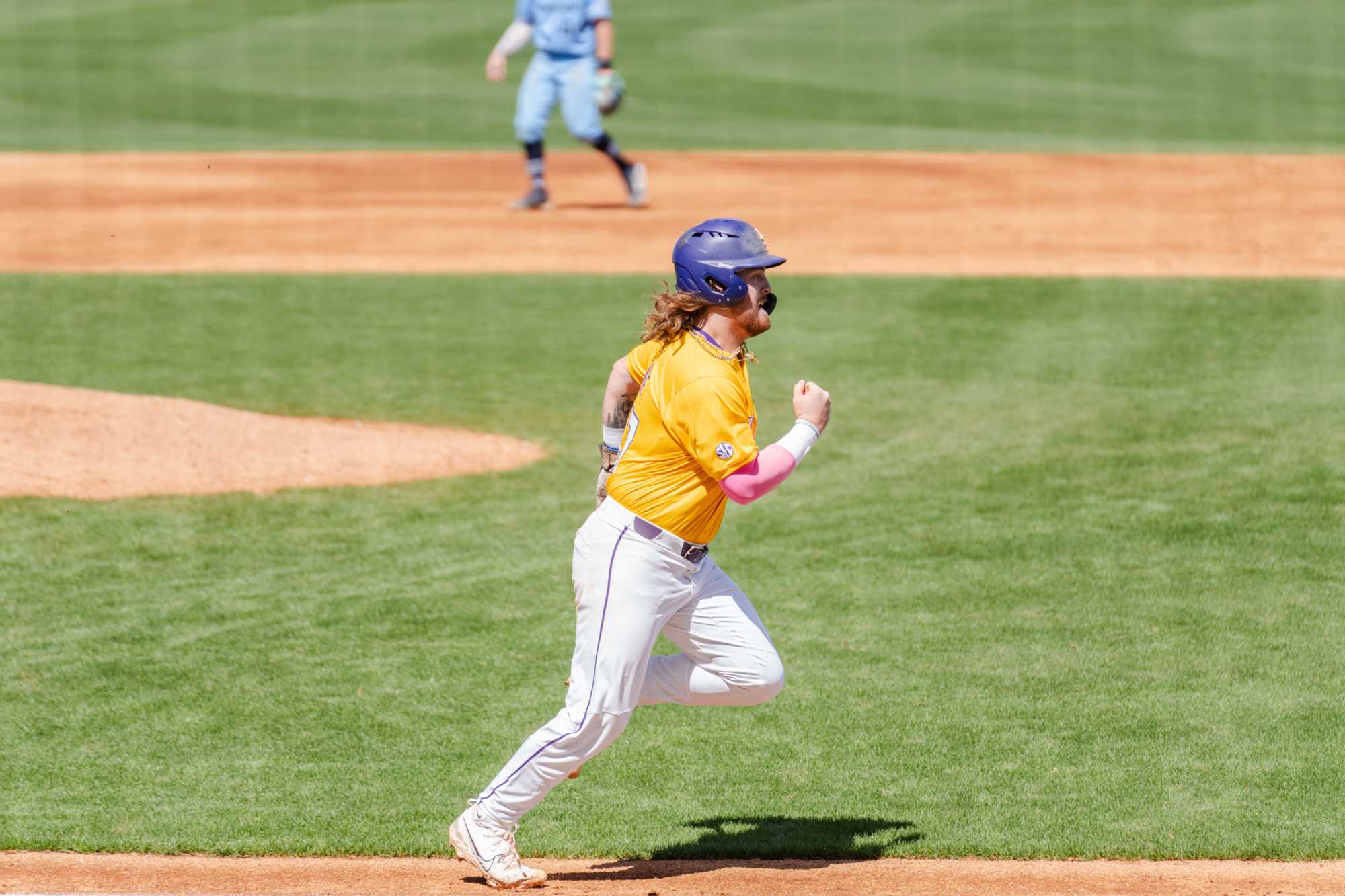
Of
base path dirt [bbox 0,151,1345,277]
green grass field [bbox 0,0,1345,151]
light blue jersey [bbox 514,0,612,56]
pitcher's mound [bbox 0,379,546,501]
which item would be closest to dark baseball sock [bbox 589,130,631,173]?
base path dirt [bbox 0,151,1345,277]

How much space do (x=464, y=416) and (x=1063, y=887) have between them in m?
7.39

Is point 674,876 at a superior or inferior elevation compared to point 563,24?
inferior

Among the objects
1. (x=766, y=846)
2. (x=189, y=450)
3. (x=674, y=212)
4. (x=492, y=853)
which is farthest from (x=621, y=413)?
(x=674, y=212)

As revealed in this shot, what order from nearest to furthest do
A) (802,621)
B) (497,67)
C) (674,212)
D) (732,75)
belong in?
(802,621) < (497,67) < (674,212) < (732,75)

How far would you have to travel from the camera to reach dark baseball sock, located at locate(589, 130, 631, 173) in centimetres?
1872

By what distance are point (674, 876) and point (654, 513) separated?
4.12ft

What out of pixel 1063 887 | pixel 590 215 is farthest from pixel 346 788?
pixel 590 215

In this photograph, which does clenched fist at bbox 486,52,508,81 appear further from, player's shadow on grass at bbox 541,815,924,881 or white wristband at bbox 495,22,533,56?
player's shadow on grass at bbox 541,815,924,881

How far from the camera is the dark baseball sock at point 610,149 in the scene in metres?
18.7

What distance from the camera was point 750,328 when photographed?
541 cm

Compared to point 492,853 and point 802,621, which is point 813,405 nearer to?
point 492,853

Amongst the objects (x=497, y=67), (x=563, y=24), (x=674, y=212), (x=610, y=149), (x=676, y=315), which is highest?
(x=563, y=24)

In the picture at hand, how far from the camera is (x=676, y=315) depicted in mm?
5379

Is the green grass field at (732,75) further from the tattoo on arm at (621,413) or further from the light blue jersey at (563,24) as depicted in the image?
the tattoo on arm at (621,413)
